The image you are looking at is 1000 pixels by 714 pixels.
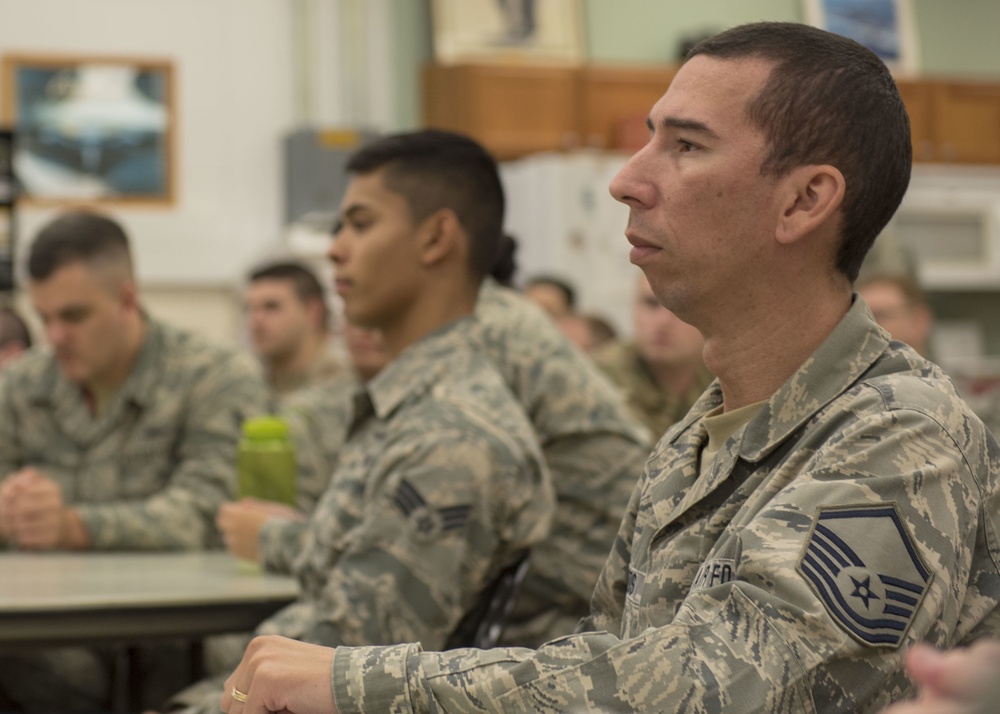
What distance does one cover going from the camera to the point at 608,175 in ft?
21.7

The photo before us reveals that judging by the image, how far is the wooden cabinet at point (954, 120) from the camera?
738 cm

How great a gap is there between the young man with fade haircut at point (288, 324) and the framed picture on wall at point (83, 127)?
1.95 meters

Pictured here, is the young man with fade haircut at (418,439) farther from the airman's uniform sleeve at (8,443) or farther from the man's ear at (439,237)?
the airman's uniform sleeve at (8,443)

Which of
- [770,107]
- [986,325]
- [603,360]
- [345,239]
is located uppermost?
[770,107]

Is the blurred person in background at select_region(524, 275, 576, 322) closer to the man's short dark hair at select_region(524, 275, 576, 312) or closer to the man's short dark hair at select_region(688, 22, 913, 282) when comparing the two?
the man's short dark hair at select_region(524, 275, 576, 312)

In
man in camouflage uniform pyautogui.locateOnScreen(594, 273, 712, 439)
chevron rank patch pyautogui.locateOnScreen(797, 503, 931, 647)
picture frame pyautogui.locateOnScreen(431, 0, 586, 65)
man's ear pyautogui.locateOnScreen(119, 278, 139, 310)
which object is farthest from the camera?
picture frame pyautogui.locateOnScreen(431, 0, 586, 65)

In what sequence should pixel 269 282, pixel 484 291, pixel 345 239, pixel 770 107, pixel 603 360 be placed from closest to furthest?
pixel 770 107, pixel 345 239, pixel 484 291, pixel 603 360, pixel 269 282

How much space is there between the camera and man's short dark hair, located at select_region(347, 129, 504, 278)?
2.10 meters

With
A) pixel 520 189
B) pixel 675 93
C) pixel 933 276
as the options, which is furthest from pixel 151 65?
pixel 675 93

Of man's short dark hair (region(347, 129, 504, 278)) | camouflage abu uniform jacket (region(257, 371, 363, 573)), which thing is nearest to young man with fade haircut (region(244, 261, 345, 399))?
camouflage abu uniform jacket (region(257, 371, 363, 573))

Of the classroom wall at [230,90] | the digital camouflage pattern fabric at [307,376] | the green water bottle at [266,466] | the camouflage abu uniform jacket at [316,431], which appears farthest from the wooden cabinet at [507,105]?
the green water bottle at [266,466]

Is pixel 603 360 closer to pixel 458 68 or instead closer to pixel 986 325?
pixel 458 68

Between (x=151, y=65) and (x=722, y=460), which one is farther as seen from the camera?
(x=151, y=65)

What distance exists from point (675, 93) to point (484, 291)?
1.27 metres
